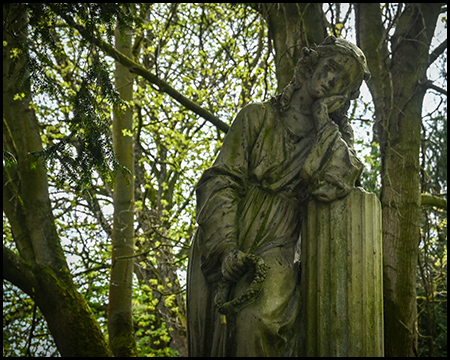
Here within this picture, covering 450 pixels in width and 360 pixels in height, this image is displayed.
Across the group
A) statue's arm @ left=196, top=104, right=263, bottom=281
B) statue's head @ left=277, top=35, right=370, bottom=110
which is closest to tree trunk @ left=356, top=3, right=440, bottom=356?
statue's head @ left=277, top=35, right=370, bottom=110

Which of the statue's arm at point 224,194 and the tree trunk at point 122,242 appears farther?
the tree trunk at point 122,242

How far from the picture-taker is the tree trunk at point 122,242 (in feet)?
31.1

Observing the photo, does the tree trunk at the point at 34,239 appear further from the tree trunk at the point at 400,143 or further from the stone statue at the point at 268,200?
the tree trunk at the point at 400,143

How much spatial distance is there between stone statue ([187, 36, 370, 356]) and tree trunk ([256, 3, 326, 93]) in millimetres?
4110

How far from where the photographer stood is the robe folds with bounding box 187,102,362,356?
3.82 m

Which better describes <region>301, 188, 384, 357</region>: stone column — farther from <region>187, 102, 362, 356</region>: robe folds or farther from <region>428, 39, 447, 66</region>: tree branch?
<region>428, 39, 447, 66</region>: tree branch

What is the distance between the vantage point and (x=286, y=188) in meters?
4.27

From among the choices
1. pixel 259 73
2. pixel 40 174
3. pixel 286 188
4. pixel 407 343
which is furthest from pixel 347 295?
pixel 259 73

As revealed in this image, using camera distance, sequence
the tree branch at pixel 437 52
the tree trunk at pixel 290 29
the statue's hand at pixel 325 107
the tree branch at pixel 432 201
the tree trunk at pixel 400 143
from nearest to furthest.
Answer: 1. the statue's hand at pixel 325 107
2. the tree trunk at pixel 400 143
3. the tree trunk at pixel 290 29
4. the tree branch at pixel 432 201
5. the tree branch at pixel 437 52

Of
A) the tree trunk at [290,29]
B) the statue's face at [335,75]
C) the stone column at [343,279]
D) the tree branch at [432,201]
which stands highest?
the tree trunk at [290,29]

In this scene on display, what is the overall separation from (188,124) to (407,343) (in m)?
8.60

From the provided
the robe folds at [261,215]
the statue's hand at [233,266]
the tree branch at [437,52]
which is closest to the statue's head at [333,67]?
the robe folds at [261,215]

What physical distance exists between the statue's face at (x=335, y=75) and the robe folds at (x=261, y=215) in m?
0.24

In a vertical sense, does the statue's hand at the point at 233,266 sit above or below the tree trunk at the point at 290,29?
below
